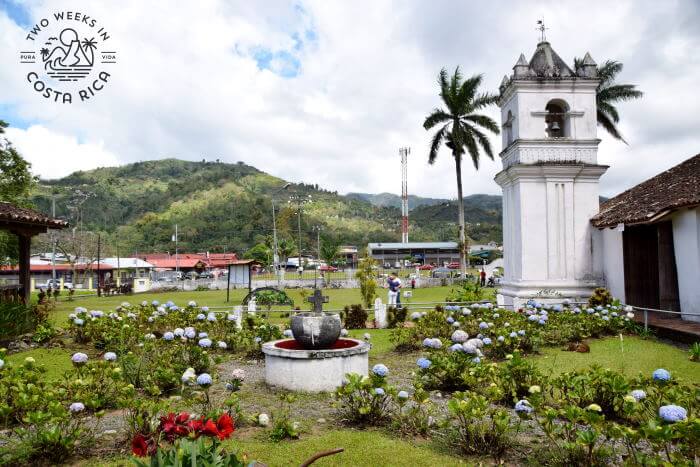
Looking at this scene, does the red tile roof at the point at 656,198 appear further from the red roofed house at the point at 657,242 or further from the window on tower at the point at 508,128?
the window on tower at the point at 508,128

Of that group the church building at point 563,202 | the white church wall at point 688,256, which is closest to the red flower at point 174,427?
the white church wall at point 688,256

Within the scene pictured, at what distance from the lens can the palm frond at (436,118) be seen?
2569 centimetres

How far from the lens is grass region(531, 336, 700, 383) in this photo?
8.09 meters

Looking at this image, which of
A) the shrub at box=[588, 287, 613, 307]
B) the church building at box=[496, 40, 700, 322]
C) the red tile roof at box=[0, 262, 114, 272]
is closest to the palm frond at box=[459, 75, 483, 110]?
the church building at box=[496, 40, 700, 322]

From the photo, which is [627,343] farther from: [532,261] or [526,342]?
[532,261]

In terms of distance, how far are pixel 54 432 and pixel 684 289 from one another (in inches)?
503

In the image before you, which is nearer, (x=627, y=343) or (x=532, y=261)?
(x=627, y=343)

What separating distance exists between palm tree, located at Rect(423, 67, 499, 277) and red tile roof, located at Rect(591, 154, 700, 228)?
1007 cm

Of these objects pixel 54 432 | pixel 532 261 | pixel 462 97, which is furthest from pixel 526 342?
pixel 462 97

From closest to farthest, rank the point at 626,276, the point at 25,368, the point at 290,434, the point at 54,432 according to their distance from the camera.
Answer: the point at 54,432 < the point at 290,434 < the point at 25,368 < the point at 626,276

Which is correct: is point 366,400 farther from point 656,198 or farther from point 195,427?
point 656,198

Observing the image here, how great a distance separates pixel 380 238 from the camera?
11025cm

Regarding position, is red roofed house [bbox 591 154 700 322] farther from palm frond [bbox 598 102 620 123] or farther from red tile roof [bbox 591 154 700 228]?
palm frond [bbox 598 102 620 123]

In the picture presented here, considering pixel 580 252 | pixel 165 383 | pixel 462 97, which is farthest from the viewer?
pixel 462 97
